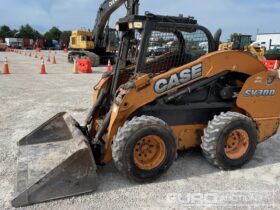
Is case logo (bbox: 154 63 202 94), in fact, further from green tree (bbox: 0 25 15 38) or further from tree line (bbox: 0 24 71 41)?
green tree (bbox: 0 25 15 38)

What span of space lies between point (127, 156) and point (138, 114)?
0.68 meters

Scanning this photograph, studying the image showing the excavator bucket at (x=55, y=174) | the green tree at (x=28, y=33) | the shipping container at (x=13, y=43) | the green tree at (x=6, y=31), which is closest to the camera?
the excavator bucket at (x=55, y=174)

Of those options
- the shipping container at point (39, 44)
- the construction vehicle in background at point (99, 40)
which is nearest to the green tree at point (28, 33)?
the shipping container at point (39, 44)

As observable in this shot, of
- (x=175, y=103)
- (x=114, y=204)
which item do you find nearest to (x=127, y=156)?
(x=114, y=204)

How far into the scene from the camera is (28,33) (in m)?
77.2

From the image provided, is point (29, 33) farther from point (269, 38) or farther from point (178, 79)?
point (178, 79)

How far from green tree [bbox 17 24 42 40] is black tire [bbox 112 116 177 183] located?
78164 mm

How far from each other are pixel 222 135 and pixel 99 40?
53.4 ft

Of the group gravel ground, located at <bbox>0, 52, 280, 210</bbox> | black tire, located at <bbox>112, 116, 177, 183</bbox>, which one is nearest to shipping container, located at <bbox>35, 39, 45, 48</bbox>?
gravel ground, located at <bbox>0, 52, 280, 210</bbox>

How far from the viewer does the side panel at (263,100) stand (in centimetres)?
473

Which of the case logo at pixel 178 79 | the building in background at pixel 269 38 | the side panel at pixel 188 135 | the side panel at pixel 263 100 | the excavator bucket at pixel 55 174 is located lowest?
the excavator bucket at pixel 55 174

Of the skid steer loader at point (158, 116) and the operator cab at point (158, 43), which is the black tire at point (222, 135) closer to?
the skid steer loader at point (158, 116)

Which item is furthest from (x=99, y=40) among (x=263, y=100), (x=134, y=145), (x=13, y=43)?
(x=13, y=43)

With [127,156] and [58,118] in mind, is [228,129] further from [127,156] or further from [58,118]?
[58,118]
